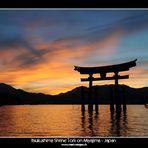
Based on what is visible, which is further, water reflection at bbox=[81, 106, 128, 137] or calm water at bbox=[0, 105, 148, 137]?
water reflection at bbox=[81, 106, 128, 137]

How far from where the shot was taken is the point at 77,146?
4016 mm

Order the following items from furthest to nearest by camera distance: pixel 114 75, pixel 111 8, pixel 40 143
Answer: pixel 114 75
pixel 111 8
pixel 40 143

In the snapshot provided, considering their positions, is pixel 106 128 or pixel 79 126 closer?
pixel 106 128

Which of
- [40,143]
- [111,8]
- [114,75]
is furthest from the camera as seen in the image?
[114,75]

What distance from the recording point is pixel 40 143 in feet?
13.1

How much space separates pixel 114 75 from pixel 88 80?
62.3 inches

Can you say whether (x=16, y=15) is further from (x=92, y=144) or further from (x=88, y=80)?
(x=88, y=80)

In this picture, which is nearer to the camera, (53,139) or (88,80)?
(53,139)

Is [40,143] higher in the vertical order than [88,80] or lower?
lower

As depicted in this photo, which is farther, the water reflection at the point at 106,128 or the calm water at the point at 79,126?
the water reflection at the point at 106,128

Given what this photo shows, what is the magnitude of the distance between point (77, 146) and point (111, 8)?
1911 mm
